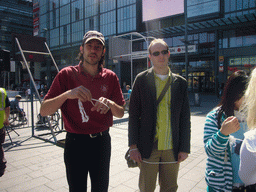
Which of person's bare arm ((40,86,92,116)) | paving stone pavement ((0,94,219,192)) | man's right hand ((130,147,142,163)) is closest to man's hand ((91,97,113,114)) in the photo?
person's bare arm ((40,86,92,116))

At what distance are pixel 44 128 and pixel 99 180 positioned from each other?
7000mm

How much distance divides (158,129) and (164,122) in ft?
0.33

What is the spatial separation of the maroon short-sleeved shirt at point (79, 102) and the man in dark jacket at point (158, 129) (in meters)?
0.36

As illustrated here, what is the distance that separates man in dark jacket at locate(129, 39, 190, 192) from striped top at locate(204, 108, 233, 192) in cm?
40

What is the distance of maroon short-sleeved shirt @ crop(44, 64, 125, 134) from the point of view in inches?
68.4

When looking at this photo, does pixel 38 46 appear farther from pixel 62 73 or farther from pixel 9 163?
pixel 62 73

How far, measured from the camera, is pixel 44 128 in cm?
801

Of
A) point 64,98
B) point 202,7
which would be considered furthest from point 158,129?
point 202,7

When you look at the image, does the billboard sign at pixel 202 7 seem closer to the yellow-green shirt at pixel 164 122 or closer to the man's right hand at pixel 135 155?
the yellow-green shirt at pixel 164 122

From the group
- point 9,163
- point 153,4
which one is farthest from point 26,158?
point 153,4

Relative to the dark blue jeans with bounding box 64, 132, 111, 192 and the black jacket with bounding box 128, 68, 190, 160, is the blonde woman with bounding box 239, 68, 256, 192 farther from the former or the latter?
the dark blue jeans with bounding box 64, 132, 111, 192

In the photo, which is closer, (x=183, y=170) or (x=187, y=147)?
(x=187, y=147)

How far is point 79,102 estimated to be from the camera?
1730 millimetres

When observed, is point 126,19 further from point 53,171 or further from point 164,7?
point 53,171
